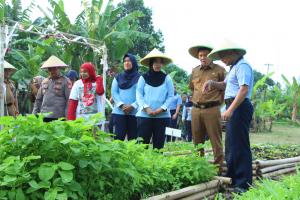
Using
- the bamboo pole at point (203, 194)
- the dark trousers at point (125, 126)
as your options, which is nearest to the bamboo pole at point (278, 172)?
the bamboo pole at point (203, 194)

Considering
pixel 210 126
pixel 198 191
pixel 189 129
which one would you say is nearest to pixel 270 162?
pixel 210 126

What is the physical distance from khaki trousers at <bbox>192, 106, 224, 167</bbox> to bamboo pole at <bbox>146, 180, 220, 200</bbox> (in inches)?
29.6

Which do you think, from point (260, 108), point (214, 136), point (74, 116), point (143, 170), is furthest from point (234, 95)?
point (260, 108)

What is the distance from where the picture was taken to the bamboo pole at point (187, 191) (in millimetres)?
3419

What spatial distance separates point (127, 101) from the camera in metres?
5.71

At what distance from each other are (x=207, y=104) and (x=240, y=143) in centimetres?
76

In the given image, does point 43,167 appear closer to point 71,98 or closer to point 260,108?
point 71,98

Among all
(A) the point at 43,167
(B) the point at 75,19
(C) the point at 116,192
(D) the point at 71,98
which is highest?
(B) the point at 75,19

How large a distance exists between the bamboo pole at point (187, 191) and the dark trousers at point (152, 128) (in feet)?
3.87

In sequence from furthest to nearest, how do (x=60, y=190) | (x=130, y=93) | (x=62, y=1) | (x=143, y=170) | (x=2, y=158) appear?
(x=62, y=1) → (x=130, y=93) → (x=143, y=170) → (x=2, y=158) → (x=60, y=190)

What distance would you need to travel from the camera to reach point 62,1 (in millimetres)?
15680

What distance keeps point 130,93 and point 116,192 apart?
117 inches

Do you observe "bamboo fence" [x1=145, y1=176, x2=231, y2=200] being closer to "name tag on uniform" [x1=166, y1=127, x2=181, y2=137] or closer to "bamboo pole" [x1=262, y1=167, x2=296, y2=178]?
"bamboo pole" [x1=262, y1=167, x2=296, y2=178]

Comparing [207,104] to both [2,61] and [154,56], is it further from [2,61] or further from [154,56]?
[2,61]
